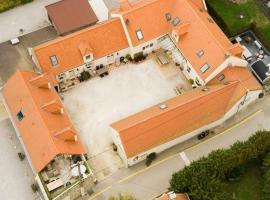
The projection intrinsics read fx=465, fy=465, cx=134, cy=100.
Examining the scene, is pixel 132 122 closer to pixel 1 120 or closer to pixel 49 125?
pixel 49 125

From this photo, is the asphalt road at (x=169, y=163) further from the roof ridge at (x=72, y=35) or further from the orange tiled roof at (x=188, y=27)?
the roof ridge at (x=72, y=35)

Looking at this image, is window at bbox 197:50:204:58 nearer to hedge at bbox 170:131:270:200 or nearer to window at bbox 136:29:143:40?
window at bbox 136:29:143:40

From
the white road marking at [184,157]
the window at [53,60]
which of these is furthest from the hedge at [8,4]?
the white road marking at [184,157]

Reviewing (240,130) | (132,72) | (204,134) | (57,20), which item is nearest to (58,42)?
(57,20)

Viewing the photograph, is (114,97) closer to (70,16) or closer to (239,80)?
(70,16)

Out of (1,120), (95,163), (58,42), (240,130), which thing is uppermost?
(58,42)

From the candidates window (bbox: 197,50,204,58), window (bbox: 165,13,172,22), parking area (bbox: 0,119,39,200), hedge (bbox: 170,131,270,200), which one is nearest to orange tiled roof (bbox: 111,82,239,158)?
window (bbox: 197,50,204,58)
